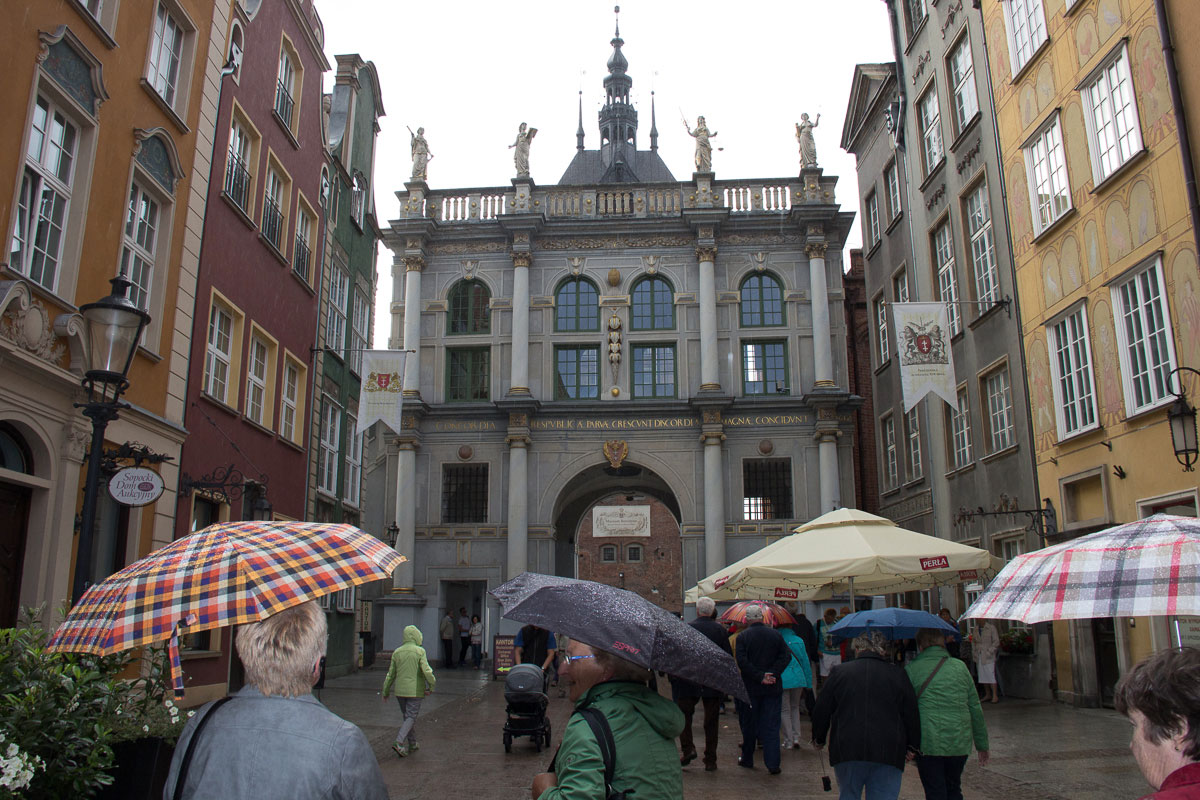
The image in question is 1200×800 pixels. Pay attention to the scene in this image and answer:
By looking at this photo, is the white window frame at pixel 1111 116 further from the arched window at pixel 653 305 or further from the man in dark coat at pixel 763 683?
the arched window at pixel 653 305

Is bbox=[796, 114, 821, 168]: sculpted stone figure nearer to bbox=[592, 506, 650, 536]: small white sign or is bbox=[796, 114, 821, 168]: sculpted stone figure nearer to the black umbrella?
bbox=[592, 506, 650, 536]: small white sign

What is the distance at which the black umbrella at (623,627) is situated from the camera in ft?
12.1

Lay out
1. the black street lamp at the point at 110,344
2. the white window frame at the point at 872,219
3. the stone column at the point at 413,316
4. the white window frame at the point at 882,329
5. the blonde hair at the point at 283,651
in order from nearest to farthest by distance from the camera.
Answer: the blonde hair at the point at 283,651 → the black street lamp at the point at 110,344 → the white window frame at the point at 882,329 → the white window frame at the point at 872,219 → the stone column at the point at 413,316

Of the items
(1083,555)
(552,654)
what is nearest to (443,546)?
(552,654)

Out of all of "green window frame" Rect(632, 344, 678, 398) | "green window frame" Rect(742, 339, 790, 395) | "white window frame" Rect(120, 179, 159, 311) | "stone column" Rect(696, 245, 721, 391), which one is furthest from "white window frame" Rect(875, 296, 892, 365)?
"white window frame" Rect(120, 179, 159, 311)

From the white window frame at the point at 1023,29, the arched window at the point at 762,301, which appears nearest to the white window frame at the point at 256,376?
the white window frame at the point at 1023,29

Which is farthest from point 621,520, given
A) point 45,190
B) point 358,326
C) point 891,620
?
point 45,190

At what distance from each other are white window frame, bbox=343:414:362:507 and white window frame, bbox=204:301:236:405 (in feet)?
25.5

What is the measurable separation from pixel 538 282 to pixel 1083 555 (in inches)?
1047

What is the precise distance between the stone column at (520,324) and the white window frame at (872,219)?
1050 cm

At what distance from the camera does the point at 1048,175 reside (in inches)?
682

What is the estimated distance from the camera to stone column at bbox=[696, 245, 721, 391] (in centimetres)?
2911

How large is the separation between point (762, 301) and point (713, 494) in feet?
21.2

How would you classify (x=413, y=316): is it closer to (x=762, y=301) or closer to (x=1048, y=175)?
(x=762, y=301)
